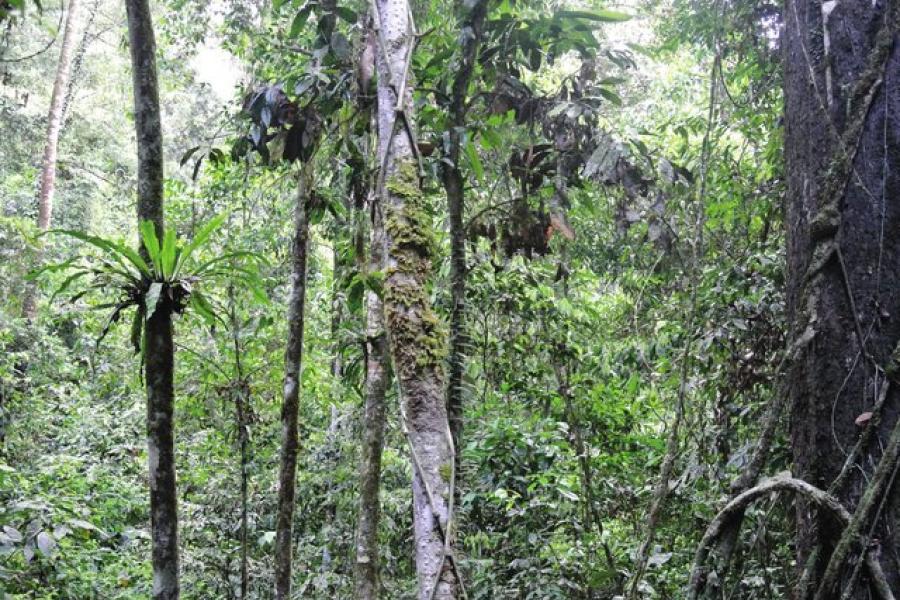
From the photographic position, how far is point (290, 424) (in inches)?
179

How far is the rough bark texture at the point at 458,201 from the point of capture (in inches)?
104

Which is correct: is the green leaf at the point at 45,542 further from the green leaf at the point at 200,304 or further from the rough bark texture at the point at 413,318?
the rough bark texture at the point at 413,318

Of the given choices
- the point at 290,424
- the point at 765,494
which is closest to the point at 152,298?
the point at 290,424

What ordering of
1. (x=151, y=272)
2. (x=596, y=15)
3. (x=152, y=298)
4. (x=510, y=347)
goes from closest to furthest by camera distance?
(x=596, y=15)
(x=152, y=298)
(x=151, y=272)
(x=510, y=347)

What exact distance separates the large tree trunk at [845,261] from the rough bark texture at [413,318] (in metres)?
0.78

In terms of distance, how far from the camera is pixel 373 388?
3758mm

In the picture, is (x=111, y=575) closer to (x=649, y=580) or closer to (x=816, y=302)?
(x=649, y=580)

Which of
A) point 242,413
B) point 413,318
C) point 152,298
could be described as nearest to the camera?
point 413,318

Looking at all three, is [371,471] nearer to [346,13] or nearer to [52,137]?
[346,13]

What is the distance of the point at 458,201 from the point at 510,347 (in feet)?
7.10

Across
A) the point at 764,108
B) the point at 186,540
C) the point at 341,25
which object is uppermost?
the point at 341,25

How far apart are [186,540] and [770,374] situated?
16.4 ft

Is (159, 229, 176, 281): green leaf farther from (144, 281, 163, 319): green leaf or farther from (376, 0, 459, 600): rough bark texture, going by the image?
(376, 0, 459, 600): rough bark texture

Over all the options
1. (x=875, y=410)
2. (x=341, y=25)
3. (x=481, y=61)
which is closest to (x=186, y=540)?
(x=341, y=25)
